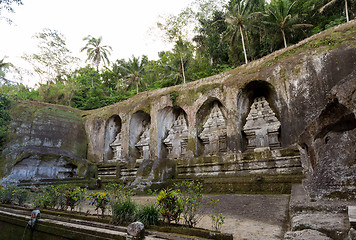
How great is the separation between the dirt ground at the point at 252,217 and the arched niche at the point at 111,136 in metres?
11.5

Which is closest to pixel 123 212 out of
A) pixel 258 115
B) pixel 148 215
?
pixel 148 215

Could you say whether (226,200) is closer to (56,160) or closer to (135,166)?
(135,166)

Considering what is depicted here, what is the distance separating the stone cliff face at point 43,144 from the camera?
10678mm

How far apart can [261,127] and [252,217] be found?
21.6 feet

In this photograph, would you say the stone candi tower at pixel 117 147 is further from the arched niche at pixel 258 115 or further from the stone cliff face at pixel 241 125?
the arched niche at pixel 258 115

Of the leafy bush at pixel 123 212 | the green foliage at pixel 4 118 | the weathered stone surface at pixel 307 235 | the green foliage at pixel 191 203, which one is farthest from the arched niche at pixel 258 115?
the green foliage at pixel 4 118

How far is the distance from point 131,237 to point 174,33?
27897 mm

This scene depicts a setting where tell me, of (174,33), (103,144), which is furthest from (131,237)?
(174,33)

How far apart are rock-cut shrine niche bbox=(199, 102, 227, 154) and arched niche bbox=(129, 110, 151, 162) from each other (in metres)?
3.94

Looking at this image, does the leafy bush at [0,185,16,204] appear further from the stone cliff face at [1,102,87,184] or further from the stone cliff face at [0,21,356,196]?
the stone cliff face at [1,102,87,184]

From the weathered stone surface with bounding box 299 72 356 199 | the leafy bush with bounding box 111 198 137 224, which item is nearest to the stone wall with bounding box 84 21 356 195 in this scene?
the weathered stone surface with bounding box 299 72 356 199

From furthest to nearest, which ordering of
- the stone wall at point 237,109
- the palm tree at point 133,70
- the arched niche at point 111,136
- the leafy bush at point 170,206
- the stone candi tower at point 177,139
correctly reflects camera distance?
the palm tree at point 133,70
the arched niche at point 111,136
the stone candi tower at point 177,139
the stone wall at point 237,109
the leafy bush at point 170,206

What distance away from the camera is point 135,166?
11.0 m

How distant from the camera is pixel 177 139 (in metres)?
12.8
